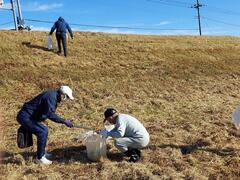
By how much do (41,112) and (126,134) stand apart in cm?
163

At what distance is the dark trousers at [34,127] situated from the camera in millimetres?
8297

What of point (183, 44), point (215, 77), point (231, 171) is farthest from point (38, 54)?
point (231, 171)

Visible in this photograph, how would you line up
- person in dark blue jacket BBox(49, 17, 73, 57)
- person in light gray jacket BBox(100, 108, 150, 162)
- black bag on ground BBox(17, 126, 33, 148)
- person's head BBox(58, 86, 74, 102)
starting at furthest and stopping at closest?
person in dark blue jacket BBox(49, 17, 73, 57), black bag on ground BBox(17, 126, 33, 148), person in light gray jacket BBox(100, 108, 150, 162), person's head BBox(58, 86, 74, 102)

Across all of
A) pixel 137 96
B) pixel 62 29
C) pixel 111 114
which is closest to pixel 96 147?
pixel 111 114

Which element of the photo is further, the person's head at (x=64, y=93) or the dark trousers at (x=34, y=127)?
the dark trousers at (x=34, y=127)

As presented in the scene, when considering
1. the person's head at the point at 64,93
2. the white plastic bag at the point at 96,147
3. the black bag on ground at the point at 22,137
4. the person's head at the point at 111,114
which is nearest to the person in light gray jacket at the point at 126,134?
the person's head at the point at 111,114

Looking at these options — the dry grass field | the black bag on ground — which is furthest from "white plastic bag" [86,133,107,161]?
the black bag on ground

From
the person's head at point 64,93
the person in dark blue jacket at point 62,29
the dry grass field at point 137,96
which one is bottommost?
the dry grass field at point 137,96

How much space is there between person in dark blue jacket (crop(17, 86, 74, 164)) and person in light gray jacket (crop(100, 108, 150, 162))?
0.80 metres

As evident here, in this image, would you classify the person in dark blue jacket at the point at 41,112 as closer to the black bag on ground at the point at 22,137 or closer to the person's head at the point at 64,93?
the person's head at the point at 64,93

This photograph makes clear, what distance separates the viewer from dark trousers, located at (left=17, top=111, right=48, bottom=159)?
8297 mm

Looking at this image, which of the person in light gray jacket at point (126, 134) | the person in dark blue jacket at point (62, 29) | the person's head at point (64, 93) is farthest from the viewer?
the person in dark blue jacket at point (62, 29)

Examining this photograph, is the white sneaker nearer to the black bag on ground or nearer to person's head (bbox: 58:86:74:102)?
the black bag on ground

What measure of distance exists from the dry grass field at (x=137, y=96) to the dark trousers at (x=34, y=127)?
→ 391 millimetres
